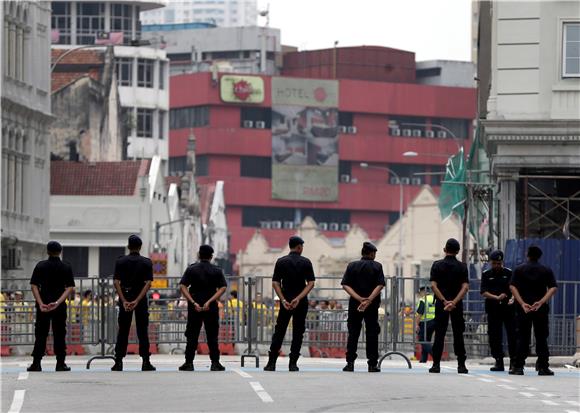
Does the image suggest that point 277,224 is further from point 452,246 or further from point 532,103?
point 452,246

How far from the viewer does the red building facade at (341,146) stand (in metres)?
171

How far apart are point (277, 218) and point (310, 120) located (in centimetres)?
930

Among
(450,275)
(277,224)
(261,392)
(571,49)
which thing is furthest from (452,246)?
(277,224)

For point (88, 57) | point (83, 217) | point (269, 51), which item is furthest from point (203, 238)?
point (269, 51)

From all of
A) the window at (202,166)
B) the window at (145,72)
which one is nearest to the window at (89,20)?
the window at (145,72)

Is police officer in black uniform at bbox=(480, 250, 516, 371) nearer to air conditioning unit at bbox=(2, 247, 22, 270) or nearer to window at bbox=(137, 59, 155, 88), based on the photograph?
air conditioning unit at bbox=(2, 247, 22, 270)

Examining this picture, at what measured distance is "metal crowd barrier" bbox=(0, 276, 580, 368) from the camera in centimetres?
3056

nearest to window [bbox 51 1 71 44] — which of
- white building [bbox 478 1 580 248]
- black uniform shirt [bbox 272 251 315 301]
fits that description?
white building [bbox 478 1 580 248]

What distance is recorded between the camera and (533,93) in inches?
1544

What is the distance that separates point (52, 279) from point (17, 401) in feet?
20.8

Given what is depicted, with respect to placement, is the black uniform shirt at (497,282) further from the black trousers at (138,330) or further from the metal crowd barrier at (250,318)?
the black trousers at (138,330)

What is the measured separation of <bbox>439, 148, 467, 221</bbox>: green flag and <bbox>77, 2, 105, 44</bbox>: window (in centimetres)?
7951

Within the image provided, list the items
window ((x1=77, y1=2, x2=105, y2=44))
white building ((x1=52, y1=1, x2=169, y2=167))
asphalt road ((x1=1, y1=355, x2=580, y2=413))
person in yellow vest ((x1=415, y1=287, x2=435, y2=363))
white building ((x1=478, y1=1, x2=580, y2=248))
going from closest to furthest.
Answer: asphalt road ((x1=1, y1=355, x2=580, y2=413)), person in yellow vest ((x1=415, y1=287, x2=435, y2=363)), white building ((x1=478, y1=1, x2=580, y2=248)), white building ((x1=52, y1=1, x2=169, y2=167)), window ((x1=77, y1=2, x2=105, y2=44))

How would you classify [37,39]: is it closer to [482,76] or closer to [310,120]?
[482,76]
